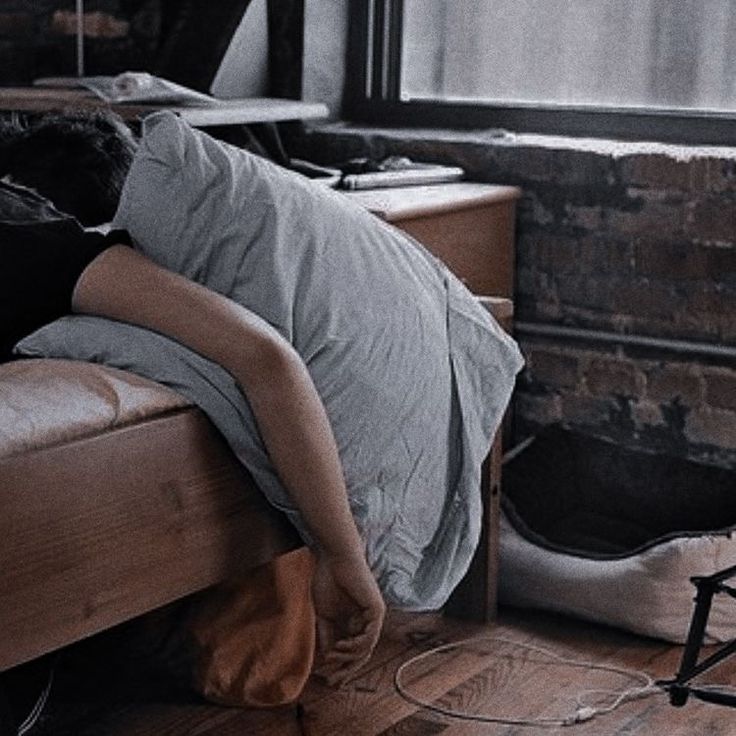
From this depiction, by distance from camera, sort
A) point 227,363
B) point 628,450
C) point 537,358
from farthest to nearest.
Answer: point 537,358, point 628,450, point 227,363

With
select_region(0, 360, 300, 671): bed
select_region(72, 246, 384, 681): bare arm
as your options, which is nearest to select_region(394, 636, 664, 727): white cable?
select_region(72, 246, 384, 681): bare arm

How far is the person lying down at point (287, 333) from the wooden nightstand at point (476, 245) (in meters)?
0.53

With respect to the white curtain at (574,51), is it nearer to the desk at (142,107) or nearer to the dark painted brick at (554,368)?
the desk at (142,107)

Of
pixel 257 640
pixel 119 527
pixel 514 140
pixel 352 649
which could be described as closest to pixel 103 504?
pixel 119 527

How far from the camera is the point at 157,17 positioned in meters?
3.87

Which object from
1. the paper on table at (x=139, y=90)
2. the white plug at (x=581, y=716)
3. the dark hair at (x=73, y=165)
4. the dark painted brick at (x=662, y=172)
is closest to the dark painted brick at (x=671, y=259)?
the dark painted brick at (x=662, y=172)

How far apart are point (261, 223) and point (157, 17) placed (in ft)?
5.43

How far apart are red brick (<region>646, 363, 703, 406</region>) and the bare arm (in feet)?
4.33

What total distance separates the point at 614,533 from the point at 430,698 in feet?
2.51

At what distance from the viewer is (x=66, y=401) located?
2131mm

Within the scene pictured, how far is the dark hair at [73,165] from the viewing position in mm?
2688

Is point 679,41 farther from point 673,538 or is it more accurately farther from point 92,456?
point 92,456

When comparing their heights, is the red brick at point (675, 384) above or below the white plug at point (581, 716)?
above

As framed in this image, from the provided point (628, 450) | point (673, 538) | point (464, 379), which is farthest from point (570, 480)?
point (464, 379)
